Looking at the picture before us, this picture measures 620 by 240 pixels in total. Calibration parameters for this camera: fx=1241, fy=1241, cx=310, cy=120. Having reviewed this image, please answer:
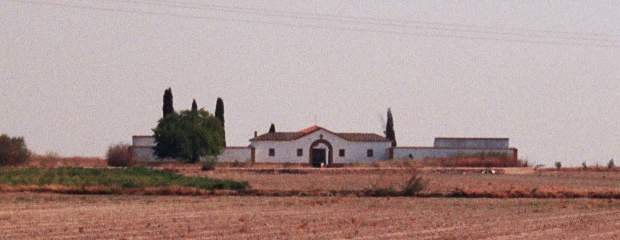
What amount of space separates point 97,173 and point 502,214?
119 feet

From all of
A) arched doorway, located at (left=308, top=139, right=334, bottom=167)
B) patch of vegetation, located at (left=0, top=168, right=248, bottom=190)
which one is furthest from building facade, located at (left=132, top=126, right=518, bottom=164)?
patch of vegetation, located at (left=0, top=168, right=248, bottom=190)

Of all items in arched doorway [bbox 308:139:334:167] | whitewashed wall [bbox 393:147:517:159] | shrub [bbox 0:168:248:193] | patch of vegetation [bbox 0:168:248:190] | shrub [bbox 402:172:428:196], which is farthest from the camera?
arched doorway [bbox 308:139:334:167]

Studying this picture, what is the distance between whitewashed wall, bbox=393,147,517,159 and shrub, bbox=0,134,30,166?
30.1 meters

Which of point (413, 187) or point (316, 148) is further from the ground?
point (316, 148)

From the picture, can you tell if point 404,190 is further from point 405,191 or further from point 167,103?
point 167,103

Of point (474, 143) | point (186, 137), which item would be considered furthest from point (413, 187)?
point (474, 143)

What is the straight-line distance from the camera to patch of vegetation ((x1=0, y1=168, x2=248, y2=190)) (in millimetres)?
52819

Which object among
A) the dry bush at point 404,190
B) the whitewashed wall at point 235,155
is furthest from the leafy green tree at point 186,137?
the dry bush at point 404,190

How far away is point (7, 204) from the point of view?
1505 inches

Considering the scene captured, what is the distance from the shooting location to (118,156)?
96.6m

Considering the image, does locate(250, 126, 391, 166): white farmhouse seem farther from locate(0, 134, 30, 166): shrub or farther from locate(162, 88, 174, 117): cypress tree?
locate(0, 134, 30, 166): shrub

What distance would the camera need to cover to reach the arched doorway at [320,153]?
339 ft

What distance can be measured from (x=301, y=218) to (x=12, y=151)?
213 ft

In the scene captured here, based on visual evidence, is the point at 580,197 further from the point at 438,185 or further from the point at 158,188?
the point at 158,188
